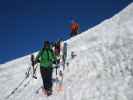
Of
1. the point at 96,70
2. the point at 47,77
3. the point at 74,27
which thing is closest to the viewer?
the point at 47,77

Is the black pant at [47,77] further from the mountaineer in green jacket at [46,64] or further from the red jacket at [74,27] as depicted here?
the red jacket at [74,27]

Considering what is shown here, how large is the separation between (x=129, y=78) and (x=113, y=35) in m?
6.34

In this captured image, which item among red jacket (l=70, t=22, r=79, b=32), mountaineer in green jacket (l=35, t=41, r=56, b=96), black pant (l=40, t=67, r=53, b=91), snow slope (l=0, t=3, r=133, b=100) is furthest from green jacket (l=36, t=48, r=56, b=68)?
red jacket (l=70, t=22, r=79, b=32)

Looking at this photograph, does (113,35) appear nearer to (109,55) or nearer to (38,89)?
(109,55)

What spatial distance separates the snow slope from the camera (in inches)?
582

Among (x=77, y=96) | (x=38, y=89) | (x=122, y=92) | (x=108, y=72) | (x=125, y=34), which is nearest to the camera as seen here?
(x=122, y=92)

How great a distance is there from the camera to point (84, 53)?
20500 millimetres

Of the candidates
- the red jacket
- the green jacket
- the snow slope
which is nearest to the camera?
the snow slope

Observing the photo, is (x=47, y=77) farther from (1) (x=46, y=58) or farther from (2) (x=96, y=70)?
(2) (x=96, y=70)

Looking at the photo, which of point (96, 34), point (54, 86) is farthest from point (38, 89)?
point (96, 34)

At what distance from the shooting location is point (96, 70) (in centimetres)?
1698

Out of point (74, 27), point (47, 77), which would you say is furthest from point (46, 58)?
point (74, 27)

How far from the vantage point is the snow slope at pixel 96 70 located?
14.8 m

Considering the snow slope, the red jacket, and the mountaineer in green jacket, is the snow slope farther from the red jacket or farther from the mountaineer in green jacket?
the red jacket
